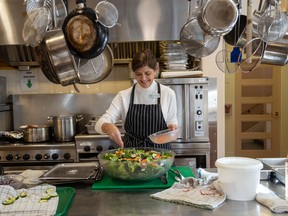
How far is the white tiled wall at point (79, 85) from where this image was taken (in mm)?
3396

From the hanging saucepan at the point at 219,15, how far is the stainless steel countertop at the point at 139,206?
0.81 m

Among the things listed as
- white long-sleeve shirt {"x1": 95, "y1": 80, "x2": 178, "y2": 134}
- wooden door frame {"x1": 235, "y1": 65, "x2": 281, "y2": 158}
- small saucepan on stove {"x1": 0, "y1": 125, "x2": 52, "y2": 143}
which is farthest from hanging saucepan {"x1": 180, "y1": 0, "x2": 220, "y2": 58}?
wooden door frame {"x1": 235, "y1": 65, "x2": 281, "y2": 158}

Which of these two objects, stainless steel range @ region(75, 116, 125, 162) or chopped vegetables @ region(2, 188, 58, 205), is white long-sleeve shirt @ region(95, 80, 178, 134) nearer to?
stainless steel range @ region(75, 116, 125, 162)

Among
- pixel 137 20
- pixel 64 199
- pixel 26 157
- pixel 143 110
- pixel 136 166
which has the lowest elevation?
pixel 26 157

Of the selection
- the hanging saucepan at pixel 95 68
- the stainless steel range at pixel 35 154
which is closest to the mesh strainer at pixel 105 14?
the hanging saucepan at pixel 95 68

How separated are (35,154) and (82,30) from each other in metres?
1.41

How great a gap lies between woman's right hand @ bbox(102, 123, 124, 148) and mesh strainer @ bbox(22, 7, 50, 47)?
62cm

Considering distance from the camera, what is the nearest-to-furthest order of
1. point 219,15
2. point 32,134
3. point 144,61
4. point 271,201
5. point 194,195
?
point 271,201 < point 194,195 < point 219,15 < point 144,61 < point 32,134

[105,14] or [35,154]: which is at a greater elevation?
[105,14]

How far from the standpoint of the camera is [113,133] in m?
1.76

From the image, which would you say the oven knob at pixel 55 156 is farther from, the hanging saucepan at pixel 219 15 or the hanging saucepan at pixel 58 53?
the hanging saucepan at pixel 219 15

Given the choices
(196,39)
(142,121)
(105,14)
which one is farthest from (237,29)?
(142,121)

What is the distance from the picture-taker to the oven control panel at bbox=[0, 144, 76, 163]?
2697 millimetres

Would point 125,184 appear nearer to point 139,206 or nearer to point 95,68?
point 139,206
